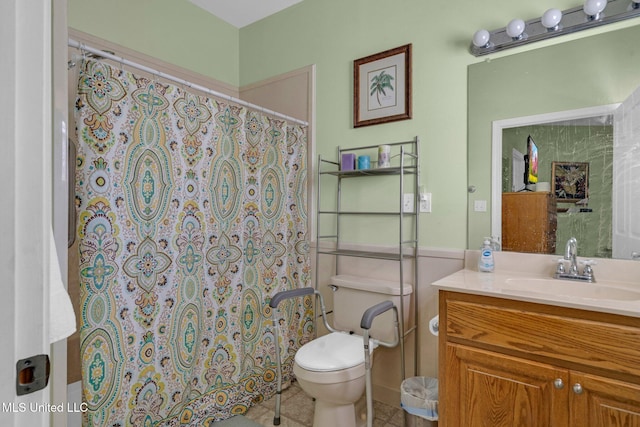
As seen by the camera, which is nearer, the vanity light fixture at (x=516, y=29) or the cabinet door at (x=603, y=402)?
the cabinet door at (x=603, y=402)

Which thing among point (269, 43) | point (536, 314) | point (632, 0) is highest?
point (269, 43)

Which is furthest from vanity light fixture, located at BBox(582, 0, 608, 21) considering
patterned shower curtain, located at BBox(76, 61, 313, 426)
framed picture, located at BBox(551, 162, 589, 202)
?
patterned shower curtain, located at BBox(76, 61, 313, 426)

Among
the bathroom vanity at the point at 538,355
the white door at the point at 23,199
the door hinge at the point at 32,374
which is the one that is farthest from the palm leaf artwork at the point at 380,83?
the door hinge at the point at 32,374

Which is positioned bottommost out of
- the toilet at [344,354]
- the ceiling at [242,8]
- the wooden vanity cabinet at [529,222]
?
the toilet at [344,354]

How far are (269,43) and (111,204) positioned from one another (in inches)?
71.4

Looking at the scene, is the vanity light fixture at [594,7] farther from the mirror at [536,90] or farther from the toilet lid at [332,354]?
the toilet lid at [332,354]

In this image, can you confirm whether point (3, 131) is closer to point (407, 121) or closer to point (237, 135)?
point (237, 135)

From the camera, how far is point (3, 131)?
1.65ft

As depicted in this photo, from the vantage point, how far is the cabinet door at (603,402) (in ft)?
3.32

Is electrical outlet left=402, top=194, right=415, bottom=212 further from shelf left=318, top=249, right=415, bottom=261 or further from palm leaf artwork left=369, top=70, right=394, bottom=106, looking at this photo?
palm leaf artwork left=369, top=70, right=394, bottom=106

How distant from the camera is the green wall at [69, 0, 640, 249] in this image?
178 cm

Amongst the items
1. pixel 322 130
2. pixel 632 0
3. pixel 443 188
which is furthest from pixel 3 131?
pixel 632 0

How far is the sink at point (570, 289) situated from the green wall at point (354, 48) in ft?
1.25

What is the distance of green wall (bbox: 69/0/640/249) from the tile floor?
3.28ft
